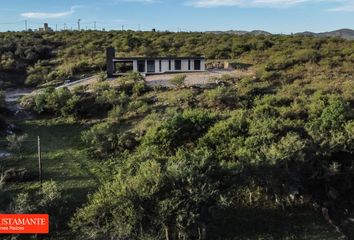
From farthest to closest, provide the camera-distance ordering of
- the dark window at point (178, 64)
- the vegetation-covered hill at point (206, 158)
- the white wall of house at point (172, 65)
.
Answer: the dark window at point (178, 64) → the white wall of house at point (172, 65) → the vegetation-covered hill at point (206, 158)

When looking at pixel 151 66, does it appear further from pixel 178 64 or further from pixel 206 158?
pixel 206 158

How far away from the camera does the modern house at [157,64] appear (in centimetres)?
4197

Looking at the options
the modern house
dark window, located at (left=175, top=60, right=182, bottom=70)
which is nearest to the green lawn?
the modern house

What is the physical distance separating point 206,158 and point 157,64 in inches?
1041

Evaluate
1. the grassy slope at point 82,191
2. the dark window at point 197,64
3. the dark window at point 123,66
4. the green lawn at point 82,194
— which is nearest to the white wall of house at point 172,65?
the dark window at point 197,64

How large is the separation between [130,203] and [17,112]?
68.7 feet

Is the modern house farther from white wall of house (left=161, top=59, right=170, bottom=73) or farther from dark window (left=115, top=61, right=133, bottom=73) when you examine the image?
dark window (left=115, top=61, right=133, bottom=73)

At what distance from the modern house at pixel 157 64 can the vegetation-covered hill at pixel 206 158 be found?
6.14 m

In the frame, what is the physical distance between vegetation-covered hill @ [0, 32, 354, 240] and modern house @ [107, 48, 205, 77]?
242 inches

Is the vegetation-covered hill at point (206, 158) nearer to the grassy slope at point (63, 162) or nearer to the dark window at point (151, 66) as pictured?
the grassy slope at point (63, 162)

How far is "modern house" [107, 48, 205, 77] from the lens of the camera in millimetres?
41969

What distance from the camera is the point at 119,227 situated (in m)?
14.3

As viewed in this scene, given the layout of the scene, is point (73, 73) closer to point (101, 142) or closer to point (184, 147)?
point (101, 142)

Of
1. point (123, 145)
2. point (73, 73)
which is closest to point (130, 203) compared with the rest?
point (123, 145)
